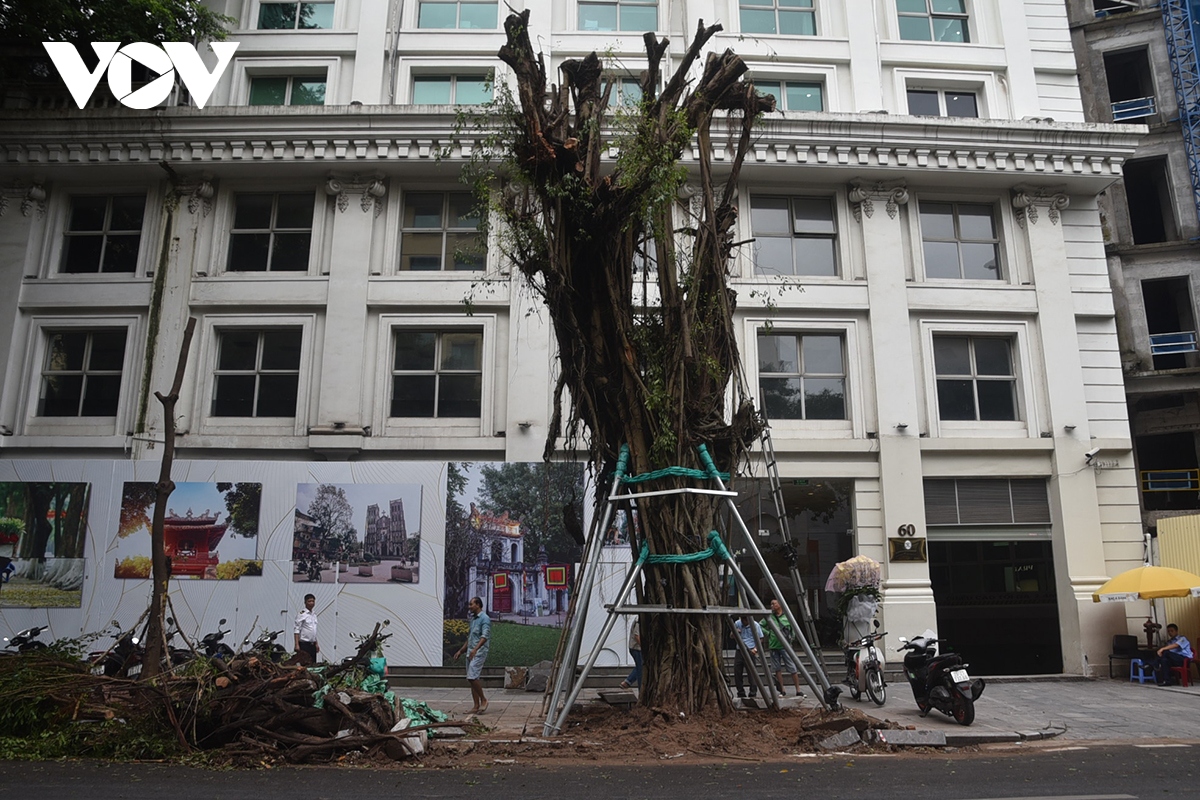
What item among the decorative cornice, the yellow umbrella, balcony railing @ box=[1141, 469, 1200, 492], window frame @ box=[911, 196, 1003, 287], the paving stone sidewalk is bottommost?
the paving stone sidewalk

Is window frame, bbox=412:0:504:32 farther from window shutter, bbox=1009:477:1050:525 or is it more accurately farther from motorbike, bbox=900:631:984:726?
motorbike, bbox=900:631:984:726

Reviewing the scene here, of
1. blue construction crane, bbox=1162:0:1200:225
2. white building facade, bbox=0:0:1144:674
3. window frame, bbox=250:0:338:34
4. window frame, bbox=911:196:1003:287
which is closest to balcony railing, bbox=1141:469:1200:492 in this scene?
white building facade, bbox=0:0:1144:674

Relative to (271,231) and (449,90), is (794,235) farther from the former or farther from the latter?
(271,231)

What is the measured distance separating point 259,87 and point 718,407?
14859 millimetres

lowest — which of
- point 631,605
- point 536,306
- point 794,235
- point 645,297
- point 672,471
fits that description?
point 631,605

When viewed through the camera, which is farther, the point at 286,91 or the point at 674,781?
the point at 286,91

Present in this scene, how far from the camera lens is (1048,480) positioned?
18.3 meters

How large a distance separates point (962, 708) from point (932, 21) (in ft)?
53.3

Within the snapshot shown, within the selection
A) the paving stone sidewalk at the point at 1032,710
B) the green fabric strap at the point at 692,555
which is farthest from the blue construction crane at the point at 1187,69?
the green fabric strap at the point at 692,555

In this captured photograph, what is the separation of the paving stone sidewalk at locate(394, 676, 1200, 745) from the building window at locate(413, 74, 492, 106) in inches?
497

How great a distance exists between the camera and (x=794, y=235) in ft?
63.8

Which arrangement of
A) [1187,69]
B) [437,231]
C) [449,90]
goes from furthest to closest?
[1187,69] → [449,90] → [437,231]

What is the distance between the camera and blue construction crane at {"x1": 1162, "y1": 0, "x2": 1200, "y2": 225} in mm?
23516

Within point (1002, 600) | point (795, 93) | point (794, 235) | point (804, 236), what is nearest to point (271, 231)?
point (794, 235)
